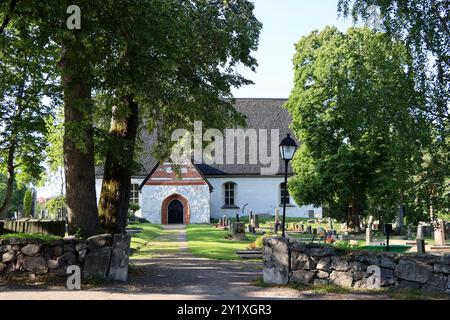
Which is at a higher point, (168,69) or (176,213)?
(168,69)

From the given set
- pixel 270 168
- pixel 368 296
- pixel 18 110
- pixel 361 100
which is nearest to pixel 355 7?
pixel 361 100

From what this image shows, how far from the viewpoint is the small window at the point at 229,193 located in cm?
4800

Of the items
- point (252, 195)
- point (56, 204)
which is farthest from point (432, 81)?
point (252, 195)

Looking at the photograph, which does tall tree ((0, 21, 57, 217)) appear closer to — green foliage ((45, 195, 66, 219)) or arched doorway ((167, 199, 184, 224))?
green foliage ((45, 195, 66, 219))

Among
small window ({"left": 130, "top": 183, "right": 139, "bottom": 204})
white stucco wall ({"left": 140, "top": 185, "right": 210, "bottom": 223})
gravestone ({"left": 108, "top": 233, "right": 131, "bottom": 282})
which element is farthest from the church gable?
gravestone ({"left": 108, "top": 233, "right": 131, "bottom": 282})

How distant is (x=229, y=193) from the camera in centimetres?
4809

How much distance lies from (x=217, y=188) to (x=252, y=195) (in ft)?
11.6

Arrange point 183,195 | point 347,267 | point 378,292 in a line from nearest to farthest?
point 378,292 < point 347,267 < point 183,195

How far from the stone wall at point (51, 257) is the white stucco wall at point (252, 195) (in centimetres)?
3618

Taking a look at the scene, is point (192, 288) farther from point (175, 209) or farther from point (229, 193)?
point (229, 193)

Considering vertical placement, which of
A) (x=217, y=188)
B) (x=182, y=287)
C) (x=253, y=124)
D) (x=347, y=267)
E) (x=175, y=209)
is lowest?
(x=182, y=287)

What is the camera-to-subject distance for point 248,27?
49.5 feet

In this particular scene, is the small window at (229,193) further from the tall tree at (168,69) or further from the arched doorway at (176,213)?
the tall tree at (168,69)

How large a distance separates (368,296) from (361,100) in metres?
5.31
